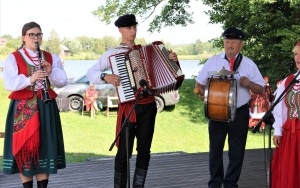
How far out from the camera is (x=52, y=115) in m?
3.71

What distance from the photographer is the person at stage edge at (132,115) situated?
12.4ft

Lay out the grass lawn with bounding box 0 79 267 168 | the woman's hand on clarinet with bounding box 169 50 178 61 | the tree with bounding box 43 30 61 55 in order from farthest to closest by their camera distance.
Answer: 1. the tree with bounding box 43 30 61 55
2. the grass lawn with bounding box 0 79 267 168
3. the woman's hand on clarinet with bounding box 169 50 178 61

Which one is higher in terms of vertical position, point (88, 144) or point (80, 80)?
point (80, 80)

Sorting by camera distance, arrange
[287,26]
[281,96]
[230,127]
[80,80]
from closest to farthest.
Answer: [281,96]
[230,127]
[287,26]
[80,80]

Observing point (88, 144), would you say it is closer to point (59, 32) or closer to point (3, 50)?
point (3, 50)

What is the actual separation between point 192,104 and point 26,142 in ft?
35.2

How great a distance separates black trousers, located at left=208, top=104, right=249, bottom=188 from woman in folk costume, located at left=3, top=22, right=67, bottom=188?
1.13m

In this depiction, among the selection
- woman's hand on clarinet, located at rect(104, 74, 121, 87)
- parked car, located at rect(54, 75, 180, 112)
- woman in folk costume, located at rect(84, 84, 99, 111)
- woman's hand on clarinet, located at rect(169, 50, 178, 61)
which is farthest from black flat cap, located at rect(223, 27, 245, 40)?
parked car, located at rect(54, 75, 180, 112)

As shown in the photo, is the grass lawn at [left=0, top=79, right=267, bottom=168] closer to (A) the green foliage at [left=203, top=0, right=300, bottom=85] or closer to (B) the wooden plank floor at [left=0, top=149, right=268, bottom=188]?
(A) the green foliage at [left=203, top=0, right=300, bottom=85]

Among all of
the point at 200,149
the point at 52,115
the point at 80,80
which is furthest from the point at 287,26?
the point at 52,115

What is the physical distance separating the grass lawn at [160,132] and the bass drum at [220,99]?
4.64 metres

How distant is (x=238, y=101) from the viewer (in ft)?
12.9

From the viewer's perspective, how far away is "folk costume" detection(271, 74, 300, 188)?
354cm

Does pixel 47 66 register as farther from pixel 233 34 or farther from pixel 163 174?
pixel 163 174
